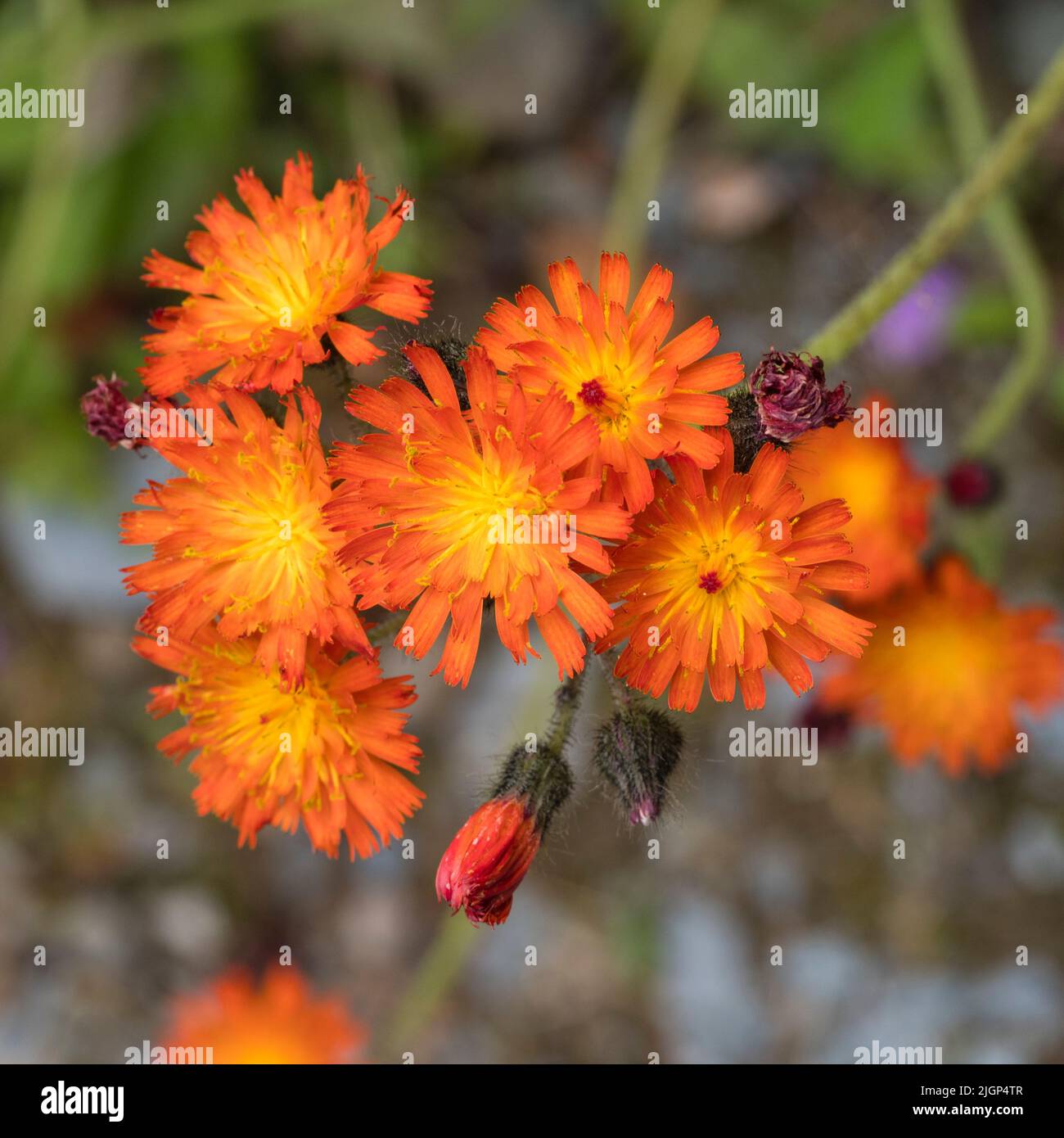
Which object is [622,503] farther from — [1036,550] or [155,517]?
[1036,550]

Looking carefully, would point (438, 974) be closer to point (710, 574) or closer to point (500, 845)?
point (500, 845)

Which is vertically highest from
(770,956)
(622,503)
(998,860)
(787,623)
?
(622,503)

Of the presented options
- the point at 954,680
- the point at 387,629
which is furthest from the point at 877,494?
the point at 387,629

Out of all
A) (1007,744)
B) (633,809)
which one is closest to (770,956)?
(1007,744)

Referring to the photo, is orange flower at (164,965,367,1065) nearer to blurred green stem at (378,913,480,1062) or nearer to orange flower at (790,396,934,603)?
blurred green stem at (378,913,480,1062)

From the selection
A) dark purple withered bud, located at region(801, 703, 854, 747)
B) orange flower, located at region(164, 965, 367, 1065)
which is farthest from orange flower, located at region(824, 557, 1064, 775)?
orange flower, located at region(164, 965, 367, 1065)

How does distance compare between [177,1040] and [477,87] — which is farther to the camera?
[477,87]

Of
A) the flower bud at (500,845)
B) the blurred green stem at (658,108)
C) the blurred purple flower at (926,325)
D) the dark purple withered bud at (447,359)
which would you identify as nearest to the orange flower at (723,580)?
the flower bud at (500,845)

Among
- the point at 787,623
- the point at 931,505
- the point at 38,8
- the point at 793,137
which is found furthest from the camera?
the point at 793,137
